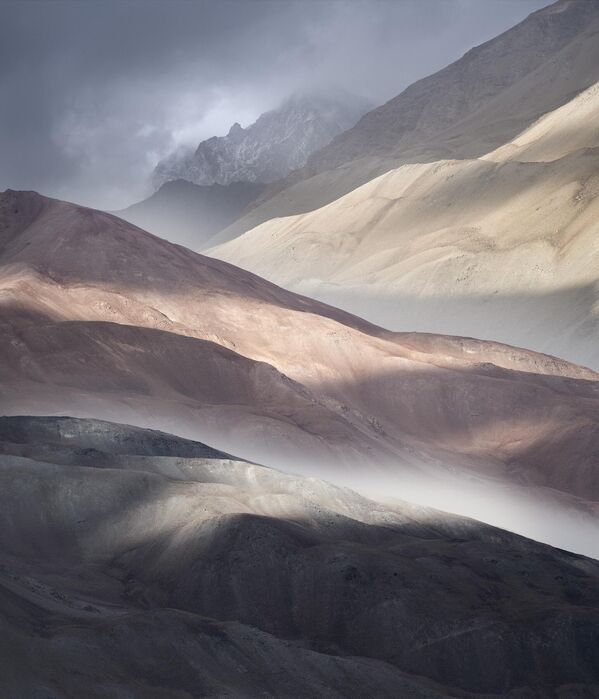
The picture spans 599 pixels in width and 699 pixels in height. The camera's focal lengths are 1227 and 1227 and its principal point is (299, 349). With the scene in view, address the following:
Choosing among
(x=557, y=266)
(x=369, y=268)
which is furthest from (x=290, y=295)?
(x=369, y=268)

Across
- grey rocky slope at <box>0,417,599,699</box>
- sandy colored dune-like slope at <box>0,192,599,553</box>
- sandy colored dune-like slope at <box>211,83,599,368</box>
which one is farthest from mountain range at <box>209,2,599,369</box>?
grey rocky slope at <box>0,417,599,699</box>

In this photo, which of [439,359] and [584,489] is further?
[439,359]

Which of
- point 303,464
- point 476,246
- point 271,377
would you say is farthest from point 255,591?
point 476,246

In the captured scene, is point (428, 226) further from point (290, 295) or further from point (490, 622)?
point (490, 622)

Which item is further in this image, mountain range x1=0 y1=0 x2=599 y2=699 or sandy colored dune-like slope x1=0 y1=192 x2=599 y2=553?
sandy colored dune-like slope x1=0 y1=192 x2=599 y2=553

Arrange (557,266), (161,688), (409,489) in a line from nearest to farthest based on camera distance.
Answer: (161,688), (409,489), (557,266)

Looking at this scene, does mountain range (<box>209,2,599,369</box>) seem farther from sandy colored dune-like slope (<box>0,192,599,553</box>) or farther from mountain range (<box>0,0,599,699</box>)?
sandy colored dune-like slope (<box>0,192,599,553</box>)
